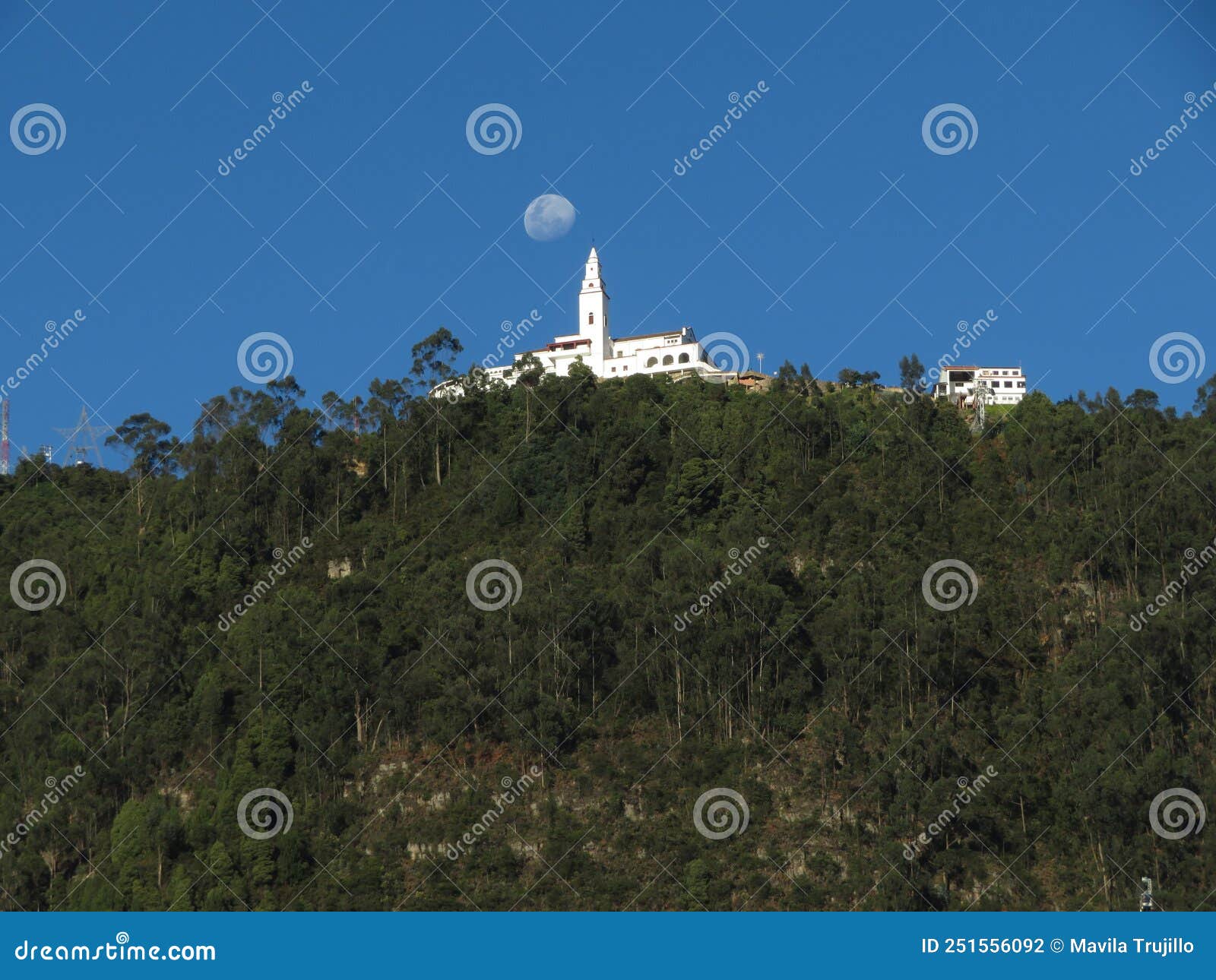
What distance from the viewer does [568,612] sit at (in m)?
51.8

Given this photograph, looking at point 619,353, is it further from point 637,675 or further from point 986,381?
point 637,675

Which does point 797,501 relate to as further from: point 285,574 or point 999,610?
point 285,574

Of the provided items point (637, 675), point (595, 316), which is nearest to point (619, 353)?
point (595, 316)

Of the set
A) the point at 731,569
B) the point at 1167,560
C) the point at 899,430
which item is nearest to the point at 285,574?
the point at 731,569

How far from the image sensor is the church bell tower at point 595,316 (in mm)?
92938

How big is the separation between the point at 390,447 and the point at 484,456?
4.40m

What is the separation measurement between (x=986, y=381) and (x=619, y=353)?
890 inches

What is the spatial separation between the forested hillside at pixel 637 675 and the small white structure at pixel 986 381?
881 inches

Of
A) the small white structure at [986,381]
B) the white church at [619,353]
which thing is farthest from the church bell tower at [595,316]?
the small white structure at [986,381]

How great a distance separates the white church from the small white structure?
44.6 feet

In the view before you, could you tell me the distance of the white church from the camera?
8975 centimetres

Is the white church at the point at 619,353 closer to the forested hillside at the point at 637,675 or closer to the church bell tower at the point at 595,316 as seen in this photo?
the church bell tower at the point at 595,316

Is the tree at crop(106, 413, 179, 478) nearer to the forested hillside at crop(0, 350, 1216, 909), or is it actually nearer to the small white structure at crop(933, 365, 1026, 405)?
the forested hillside at crop(0, 350, 1216, 909)

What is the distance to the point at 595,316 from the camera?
9575cm
